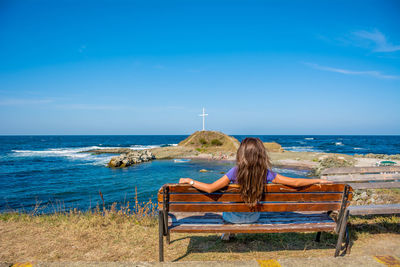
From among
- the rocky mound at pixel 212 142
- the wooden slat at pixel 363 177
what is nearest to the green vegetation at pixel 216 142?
the rocky mound at pixel 212 142

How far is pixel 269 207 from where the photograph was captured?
300cm

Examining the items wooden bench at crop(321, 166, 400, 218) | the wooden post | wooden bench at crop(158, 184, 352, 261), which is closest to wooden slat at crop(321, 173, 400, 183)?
wooden bench at crop(321, 166, 400, 218)

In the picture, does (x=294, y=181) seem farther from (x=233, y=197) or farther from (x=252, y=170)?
(x=233, y=197)

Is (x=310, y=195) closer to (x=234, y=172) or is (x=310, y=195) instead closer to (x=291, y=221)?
(x=291, y=221)

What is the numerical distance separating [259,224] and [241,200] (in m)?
0.51

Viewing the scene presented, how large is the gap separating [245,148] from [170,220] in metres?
1.52

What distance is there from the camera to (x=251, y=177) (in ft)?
9.45

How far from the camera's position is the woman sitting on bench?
9.43 ft

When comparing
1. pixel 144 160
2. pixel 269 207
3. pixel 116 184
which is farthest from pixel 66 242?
pixel 144 160

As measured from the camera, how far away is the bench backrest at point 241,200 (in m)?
2.91

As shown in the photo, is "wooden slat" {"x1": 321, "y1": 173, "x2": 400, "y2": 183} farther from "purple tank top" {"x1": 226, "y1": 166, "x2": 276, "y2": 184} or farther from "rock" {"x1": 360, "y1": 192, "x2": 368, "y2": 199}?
"rock" {"x1": 360, "y1": 192, "x2": 368, "y2": 199}

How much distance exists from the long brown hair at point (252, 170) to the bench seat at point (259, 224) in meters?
0.37

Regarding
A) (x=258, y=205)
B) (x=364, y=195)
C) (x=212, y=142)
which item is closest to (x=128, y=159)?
(x=212, y=142)

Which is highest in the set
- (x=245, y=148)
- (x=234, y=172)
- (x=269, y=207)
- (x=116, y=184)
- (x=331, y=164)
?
(x=245, y=148)
